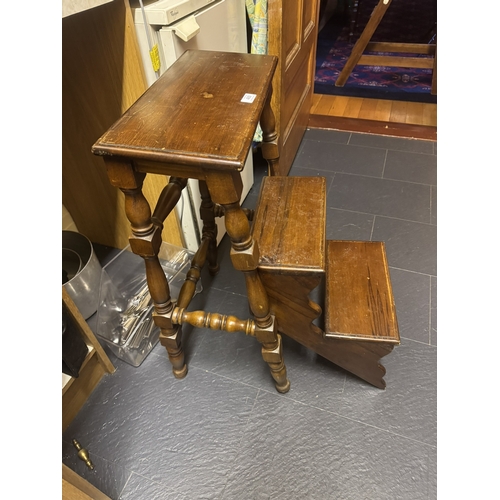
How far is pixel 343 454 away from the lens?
3.28 ft

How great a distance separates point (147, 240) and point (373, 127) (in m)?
1.91

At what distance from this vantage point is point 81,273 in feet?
4.13

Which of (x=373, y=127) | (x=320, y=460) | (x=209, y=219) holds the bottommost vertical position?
(x=320, y=460)

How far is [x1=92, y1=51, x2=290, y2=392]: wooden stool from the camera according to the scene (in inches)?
26.5

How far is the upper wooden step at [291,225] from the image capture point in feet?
2.80

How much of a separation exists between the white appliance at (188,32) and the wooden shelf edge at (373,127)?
3.28 feet

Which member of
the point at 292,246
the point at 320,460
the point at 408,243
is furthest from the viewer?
the point at 408,243

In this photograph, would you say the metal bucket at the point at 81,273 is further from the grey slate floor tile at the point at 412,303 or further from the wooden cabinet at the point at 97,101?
the grey slate floor tile at the point at 412,303

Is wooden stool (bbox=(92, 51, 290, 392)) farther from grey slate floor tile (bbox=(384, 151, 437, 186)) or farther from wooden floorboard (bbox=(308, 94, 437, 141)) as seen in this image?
wooden floorboard (bbox=(308, 94, 437, 141))

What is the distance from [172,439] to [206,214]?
690mm

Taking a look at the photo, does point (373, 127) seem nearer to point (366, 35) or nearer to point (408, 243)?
point (366, 35)

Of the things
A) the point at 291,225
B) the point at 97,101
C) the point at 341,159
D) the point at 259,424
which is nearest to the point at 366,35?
the point at 341,159

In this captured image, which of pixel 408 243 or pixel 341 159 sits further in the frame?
pixel 341 159
